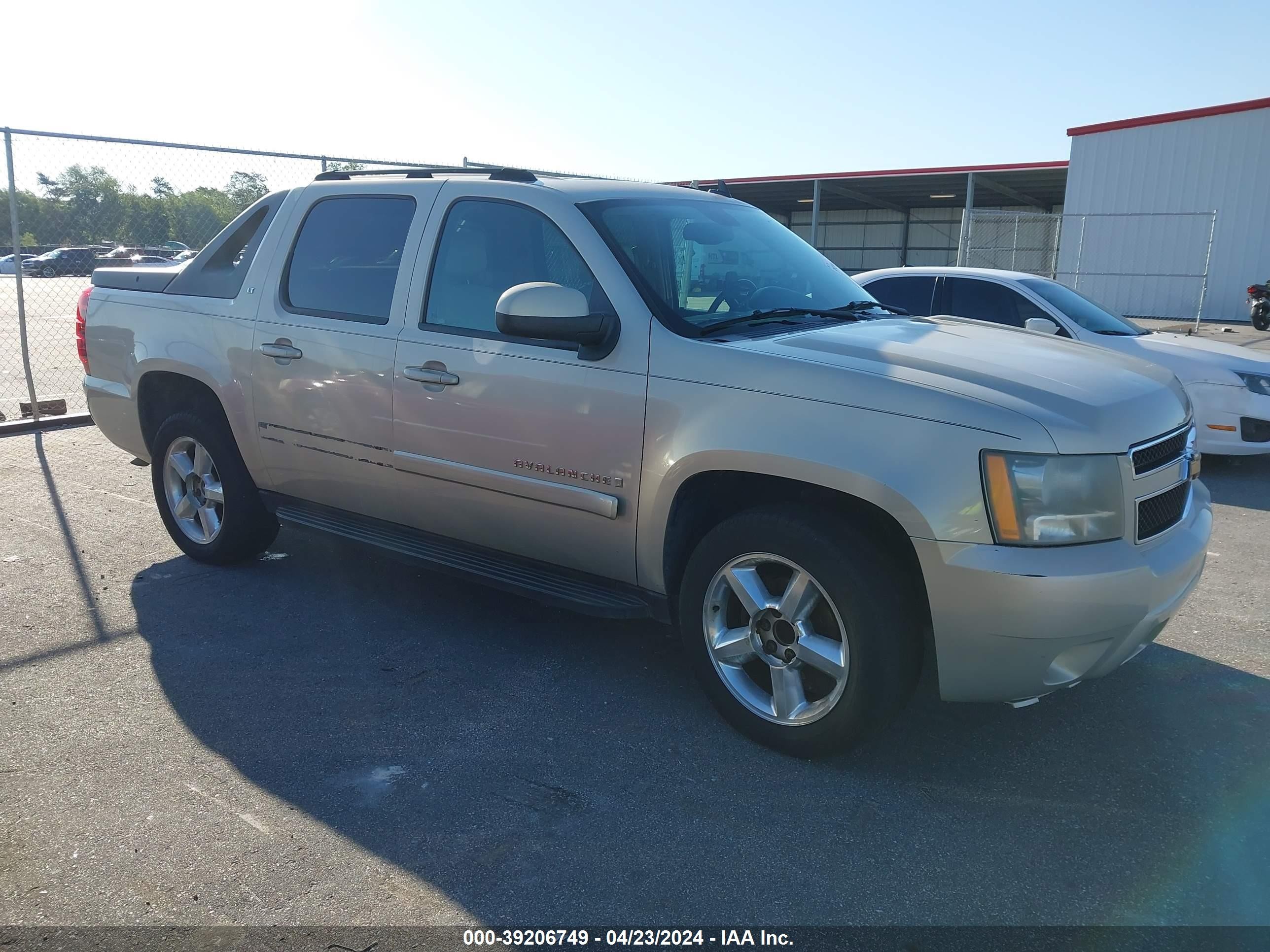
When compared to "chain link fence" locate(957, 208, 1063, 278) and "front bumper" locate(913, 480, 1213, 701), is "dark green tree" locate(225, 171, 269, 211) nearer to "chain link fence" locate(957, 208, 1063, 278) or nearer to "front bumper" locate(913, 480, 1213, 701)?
"front bumper" locate(913, 480, 1213, 701)

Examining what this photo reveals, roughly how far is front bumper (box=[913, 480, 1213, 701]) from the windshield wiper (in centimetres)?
114

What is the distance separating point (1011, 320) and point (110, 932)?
7.21 meters

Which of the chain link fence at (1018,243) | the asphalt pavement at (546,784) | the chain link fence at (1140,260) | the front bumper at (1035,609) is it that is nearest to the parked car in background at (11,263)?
the asphalt pavement at (546,784)

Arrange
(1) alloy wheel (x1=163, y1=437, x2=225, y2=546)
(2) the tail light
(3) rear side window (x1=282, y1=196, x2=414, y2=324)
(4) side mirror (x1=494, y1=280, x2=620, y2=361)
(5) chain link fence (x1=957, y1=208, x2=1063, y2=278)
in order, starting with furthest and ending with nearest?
1. (5) chain link fence (x1=957, y1=208, x2=1063, y2=278)
2. (2) the tail light
3. (1) alloy wheel (x1=163, y1=437, x2=225, y2=546)
4. (3) rear side window (x1=282, y1=196, x2=414, y2=324)
5. (4) side mirror (x1=494, y1=280, x2=620, y2=361)

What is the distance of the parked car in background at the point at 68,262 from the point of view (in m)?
9.13

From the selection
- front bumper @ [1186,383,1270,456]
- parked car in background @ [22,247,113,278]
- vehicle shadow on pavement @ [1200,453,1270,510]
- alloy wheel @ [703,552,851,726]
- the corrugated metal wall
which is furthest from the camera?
the corrugated metal wall

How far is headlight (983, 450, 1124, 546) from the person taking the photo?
2844 millimetres

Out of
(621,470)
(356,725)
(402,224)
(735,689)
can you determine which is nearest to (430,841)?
(356,725)

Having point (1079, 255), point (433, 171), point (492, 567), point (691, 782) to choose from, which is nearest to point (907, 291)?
point (433, 171)

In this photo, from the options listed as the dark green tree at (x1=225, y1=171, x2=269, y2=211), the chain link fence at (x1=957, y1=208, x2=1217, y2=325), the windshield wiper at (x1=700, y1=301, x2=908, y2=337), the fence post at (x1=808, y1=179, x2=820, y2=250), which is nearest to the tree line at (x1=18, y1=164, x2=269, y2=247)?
the dark green tree at (x1=225, y1=171, x2=269, y2=211)

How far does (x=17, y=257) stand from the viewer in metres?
8.60

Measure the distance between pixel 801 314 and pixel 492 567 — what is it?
5.30ft

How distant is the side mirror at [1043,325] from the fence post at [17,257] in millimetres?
7903

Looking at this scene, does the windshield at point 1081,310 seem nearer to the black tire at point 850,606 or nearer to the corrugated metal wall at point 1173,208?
the black tire at point 850,606
